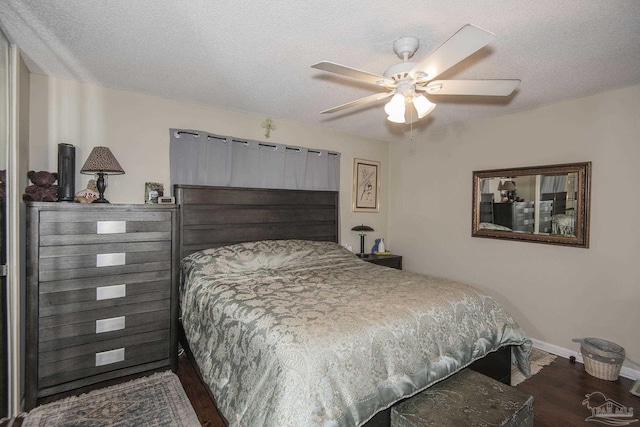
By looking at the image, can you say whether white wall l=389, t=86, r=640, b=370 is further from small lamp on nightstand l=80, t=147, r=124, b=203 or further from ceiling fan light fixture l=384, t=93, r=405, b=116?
small lamp on nightstand l=80, t=147, r=124, b=203

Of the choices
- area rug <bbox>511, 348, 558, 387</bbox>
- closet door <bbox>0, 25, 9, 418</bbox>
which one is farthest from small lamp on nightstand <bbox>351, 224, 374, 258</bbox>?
closet door <bbox>0, 25, 9, 418</bbox>

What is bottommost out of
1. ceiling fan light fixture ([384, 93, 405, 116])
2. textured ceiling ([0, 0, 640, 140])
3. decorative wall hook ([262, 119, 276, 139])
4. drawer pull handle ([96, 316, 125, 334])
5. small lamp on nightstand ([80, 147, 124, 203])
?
drawer pull handle ([96, 316, 125, 334])

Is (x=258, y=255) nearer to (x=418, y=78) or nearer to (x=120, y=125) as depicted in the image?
(x=120, y=125)

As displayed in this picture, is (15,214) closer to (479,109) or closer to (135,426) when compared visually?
(135,426)

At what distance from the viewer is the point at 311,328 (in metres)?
1.55

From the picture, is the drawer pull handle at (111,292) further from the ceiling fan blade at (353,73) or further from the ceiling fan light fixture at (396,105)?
the ceiling fan light fixture at (396,105)

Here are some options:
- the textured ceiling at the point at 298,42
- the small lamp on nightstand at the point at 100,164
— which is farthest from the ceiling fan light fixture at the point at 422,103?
the small lamp on nightstand at the point at 100,164

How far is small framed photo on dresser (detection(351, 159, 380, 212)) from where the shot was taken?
432cm

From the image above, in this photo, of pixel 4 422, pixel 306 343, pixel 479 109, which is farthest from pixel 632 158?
pixel 4 422

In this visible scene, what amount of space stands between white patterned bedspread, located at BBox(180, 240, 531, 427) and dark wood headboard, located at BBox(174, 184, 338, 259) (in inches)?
16.3

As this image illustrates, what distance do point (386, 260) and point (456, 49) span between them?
288 cm

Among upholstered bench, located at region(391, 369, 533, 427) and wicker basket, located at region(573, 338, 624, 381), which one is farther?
wicker basket, located at region(573, 338, 624, 381)

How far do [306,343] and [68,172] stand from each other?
2.31 m

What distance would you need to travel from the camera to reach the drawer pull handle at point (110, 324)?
7.49ft
